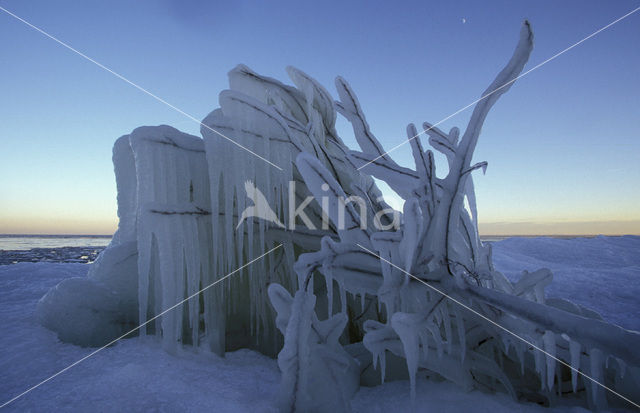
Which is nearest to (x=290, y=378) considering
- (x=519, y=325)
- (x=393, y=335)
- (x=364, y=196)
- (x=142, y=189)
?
(x=393, y=335)

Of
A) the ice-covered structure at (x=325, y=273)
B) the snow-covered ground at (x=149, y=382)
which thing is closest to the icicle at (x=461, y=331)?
the ice-covered structure at (x=325, y=273)

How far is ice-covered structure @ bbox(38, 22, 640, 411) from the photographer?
4.47ft

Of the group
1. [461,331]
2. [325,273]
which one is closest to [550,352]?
[461,331]

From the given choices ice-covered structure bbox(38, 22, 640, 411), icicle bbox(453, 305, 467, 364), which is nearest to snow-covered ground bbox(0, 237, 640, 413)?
ice-covered structure bbox(38, 22, 640, 411)

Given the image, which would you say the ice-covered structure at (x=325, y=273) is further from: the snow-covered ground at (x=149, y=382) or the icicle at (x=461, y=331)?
the snow-covered ground at (x=149, y=382)

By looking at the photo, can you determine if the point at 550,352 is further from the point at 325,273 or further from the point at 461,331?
the point at 325,273

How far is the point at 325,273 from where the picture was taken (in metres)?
1.43

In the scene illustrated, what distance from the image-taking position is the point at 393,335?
1.47 metres

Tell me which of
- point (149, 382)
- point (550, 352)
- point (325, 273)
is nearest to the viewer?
point (550, 352)

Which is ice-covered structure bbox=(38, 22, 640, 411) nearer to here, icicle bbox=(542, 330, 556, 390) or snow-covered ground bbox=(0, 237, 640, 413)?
icicle bbox=(542, 330, 556, 390)

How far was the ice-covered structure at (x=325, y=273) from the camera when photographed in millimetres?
1362

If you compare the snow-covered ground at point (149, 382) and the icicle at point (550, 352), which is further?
the snow-covered ground at point (149, 382)

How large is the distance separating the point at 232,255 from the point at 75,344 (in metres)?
1.43

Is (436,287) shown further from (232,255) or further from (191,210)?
(191,210)
